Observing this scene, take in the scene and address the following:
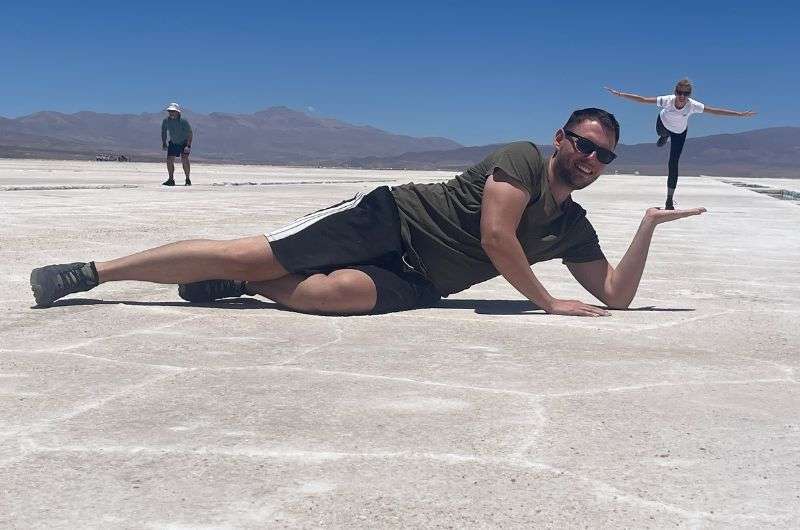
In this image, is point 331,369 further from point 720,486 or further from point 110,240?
point 110,240

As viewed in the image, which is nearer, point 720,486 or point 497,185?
point 720,486

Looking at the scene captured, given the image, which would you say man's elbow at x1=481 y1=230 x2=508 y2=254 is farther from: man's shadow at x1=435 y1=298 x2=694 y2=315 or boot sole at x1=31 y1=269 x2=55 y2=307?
boot sole at x1=31 y1=269 x2=55 y2=307

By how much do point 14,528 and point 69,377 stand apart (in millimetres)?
1197

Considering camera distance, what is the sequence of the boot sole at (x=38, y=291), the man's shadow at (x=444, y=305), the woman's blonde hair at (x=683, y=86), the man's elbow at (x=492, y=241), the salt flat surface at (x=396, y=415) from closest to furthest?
1. the salt flat surface at (x=396, y=415)
2. the man's elbow at (x=492, y=241)
3. the boot sole at (x=38, y=291)
4. the man's shadow at (x=444, y=305)
5. the woman's blonde hair at (x=683, y=86)

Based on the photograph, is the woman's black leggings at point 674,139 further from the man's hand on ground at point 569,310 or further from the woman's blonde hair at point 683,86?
the man's hand on ground at point 569,310

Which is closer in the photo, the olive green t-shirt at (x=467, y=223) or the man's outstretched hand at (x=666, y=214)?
the olive green t-shirt at (x=467, y=223)

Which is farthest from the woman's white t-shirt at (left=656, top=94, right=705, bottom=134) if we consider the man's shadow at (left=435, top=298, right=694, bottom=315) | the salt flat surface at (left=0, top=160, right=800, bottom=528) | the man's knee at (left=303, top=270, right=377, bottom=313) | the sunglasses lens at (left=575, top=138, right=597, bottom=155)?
the man's knee at (left=303, top=270, right=377, bottom=313)

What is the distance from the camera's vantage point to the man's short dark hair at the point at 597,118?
4.02 metres

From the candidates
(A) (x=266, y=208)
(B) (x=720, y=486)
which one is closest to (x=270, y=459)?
(B) (x=720, y=486)

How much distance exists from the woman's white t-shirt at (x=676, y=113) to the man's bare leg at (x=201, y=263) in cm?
795

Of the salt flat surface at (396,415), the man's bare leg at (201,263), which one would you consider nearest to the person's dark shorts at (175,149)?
the salt flat surface at (396,415)

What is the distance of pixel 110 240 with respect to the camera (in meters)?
7.03

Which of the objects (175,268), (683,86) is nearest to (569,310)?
(175,268)

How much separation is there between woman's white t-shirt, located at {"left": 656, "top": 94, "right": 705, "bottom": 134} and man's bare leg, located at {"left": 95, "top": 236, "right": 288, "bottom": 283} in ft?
26.1
